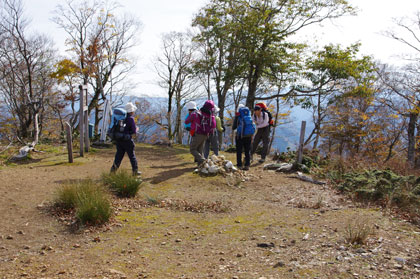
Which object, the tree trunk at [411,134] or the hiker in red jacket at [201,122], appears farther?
the tree trunk at [411,134]

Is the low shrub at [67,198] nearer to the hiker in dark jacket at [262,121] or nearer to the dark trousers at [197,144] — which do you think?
the dark trousers at [197,144]

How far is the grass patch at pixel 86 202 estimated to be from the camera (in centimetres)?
425

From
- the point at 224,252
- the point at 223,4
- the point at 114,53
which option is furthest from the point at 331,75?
the point at 114,53

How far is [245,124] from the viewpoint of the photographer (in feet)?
27.8

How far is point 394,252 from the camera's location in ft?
11.3

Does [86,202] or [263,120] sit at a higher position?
[263,120]

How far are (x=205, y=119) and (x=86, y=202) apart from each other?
411 centimetres

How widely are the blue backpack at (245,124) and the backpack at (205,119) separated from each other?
Result: 1.08 meters

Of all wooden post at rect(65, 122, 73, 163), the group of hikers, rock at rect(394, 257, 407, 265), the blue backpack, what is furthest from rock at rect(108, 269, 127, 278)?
wooden post at rect(65, 122, 73, 163)

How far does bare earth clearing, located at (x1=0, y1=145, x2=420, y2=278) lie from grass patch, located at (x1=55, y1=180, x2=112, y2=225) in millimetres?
182

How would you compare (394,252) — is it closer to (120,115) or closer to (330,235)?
(330,235)

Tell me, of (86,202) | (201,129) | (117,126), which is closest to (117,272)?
(86,202)

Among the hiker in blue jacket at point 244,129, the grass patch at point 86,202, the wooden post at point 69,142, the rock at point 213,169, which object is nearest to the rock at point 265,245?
the grass patch at point 86,202

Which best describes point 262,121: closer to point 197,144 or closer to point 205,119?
point 205,119
